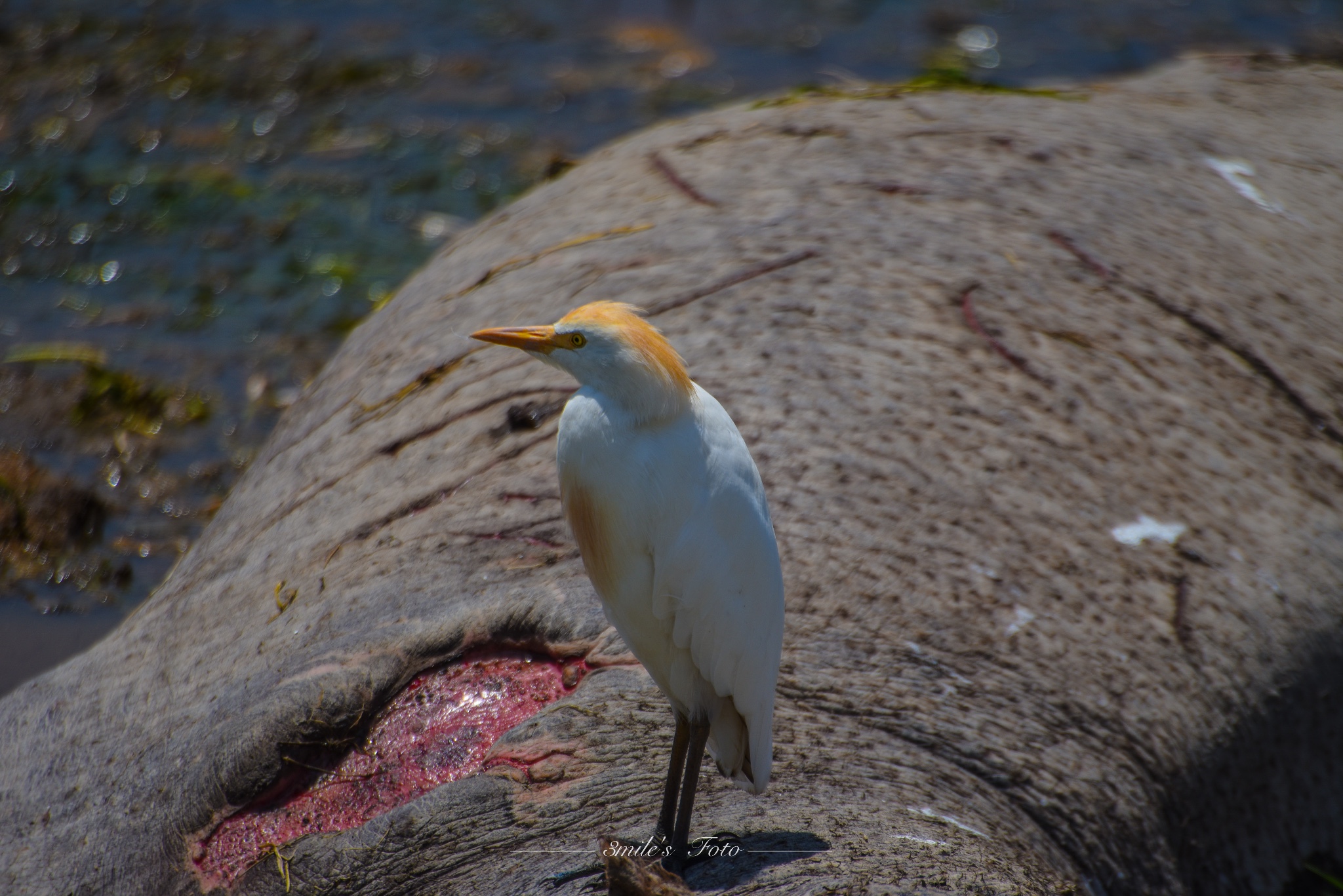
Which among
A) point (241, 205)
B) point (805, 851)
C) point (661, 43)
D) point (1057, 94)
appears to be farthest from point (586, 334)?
point (661, 43)

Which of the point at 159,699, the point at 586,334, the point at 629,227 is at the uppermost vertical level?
the point at 586,334

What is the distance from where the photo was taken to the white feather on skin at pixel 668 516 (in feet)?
5.49

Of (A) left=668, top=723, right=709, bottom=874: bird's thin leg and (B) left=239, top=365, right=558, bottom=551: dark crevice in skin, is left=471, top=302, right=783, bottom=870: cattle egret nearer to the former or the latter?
(A) left=668, top=723, right=709, bottom=874: bird's thin leg

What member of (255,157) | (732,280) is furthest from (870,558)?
(255,157)

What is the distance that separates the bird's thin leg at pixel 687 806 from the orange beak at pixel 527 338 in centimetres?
68

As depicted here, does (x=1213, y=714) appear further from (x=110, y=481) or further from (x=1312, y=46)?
(x=1312, y=46)

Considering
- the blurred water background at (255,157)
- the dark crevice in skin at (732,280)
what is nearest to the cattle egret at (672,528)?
the dark crevice in skin at (732,280)

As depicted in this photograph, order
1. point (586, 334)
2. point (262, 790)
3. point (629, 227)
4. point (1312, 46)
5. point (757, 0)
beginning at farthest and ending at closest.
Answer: point (757, 0) → point (1312, 46) → point (629, 227) → point (262, 790) → point (586, 334)

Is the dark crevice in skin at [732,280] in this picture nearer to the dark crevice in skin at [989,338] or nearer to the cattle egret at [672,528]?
the dark crevice in skin at [989,338]

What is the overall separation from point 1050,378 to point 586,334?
57.1 inches

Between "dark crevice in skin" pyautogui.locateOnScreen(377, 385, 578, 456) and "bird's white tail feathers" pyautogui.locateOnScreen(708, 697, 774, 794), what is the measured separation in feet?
3.28

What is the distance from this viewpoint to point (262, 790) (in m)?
2.13

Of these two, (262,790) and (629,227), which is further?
(629,227)

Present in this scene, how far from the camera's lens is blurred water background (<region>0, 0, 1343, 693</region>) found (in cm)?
461
